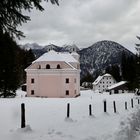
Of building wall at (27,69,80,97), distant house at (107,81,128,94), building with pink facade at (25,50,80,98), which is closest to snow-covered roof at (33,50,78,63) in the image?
building with pink facade at (25,50,80,98)

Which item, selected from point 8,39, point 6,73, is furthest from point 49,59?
point 8,39

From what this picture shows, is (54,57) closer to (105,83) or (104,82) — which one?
(105,83)

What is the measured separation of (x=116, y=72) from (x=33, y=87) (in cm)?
7018

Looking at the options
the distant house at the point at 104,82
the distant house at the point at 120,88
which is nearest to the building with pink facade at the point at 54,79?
the distant house at the point at 120,88

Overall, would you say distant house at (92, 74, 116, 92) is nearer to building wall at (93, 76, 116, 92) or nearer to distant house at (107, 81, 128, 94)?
building wall at (93, 76, 116, 92)

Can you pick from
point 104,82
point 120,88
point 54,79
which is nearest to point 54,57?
point 54,79

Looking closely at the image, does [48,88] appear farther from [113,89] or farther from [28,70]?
[113,89]

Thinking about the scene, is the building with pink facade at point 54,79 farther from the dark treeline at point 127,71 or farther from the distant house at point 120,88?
the distant house at point 120,88

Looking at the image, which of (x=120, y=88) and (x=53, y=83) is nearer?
(x=53, y=83)

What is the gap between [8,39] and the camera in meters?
12.6

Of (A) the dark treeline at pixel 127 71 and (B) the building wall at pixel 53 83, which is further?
(A) the dark treeline at pixel 127 71

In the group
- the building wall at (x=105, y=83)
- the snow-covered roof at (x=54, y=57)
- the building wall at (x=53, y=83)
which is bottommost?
the building wall at (x=53, y=83)

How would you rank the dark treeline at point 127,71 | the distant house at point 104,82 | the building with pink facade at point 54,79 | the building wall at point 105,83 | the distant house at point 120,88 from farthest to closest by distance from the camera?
the distant house at point 104,82 < the building wall at point 105,83 < the distant house at point 120,88 < the dark treeline at point 127,71 < the building with pink facade at point 54,79

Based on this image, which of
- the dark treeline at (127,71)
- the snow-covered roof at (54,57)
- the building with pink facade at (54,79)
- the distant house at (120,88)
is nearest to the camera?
the building with pink facade at (54,79)
